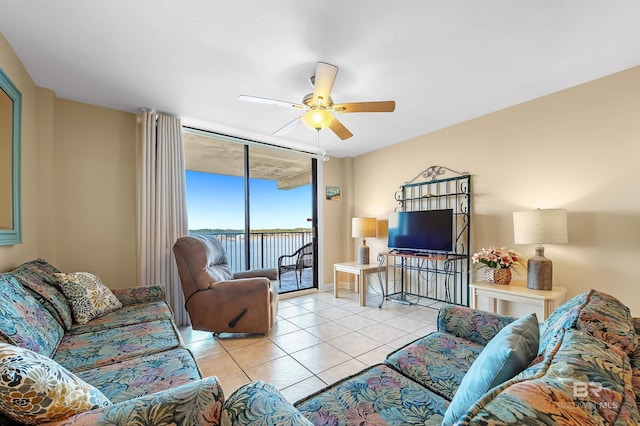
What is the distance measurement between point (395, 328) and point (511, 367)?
2342 mm

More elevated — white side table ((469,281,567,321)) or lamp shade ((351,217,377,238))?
lamp shade ((351,217,377,238))

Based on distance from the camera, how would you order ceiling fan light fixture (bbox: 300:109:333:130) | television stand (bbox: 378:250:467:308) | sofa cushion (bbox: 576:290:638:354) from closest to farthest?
1. sofa cushion (bbox: 576:290:638:354)
2. ceiling fan light fixture (bbox: 300:109:333:130)
3. television stand (bbox: 378:250:467:308)

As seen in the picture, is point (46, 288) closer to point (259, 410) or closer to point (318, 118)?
point (259, 410)

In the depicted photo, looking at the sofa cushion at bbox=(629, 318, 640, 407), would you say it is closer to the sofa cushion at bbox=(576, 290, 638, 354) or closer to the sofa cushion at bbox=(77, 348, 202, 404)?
the sofa cushion at bbox=(576, 290, 638, 354)

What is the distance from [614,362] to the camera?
2.34 feet

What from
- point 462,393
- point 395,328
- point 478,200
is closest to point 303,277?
point 395,328

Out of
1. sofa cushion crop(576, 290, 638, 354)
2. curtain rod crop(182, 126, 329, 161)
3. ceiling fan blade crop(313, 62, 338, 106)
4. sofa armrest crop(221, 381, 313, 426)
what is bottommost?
sofa armrest crop(221, 381, 313, 426)

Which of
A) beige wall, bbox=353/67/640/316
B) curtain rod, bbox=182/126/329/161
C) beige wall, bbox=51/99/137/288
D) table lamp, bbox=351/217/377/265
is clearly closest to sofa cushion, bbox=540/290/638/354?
beige wall, bbox=353/67/640/316

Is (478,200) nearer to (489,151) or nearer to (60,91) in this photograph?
(489,151)

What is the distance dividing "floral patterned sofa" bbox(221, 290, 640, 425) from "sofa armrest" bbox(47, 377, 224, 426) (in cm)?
5

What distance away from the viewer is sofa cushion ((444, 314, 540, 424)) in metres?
0.80

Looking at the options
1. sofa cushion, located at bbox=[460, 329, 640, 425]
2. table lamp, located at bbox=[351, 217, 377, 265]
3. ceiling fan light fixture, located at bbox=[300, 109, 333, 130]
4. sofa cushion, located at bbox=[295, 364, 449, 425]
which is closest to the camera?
sofa cushion, located at bbox=[460, 329, 640, 425]

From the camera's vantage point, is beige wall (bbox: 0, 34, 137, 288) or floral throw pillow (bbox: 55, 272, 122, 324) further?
beige wall (bbox: 0, 34, 137, 288)

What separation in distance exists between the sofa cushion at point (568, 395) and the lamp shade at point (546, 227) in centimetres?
204
